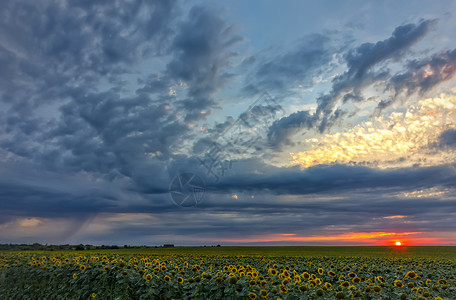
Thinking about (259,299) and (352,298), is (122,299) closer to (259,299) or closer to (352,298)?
(259,299)

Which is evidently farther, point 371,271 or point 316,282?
point 371,271

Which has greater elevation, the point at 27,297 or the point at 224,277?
the point at 224,277

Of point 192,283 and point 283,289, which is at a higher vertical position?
point 192,283

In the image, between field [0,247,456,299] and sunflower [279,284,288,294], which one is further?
field [0,247,456,299]

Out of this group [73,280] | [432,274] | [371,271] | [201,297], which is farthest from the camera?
[371,271]

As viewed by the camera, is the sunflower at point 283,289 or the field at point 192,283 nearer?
the sunflower at point 283,289

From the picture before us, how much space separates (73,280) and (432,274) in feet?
55.5

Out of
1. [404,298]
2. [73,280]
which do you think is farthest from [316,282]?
[73,280]

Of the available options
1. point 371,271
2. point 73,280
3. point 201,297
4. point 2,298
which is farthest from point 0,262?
point 371,271

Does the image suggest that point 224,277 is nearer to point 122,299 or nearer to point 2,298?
point 122,299

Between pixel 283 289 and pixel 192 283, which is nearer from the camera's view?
pixel 283 289

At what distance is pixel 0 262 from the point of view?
19.4 meters

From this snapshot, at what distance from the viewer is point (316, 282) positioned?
10.2 m

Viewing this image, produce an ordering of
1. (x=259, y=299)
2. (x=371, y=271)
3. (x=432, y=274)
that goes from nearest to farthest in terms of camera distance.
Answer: (x=259, y=299) < (x=432, y=274) < (x=371, y=271)
